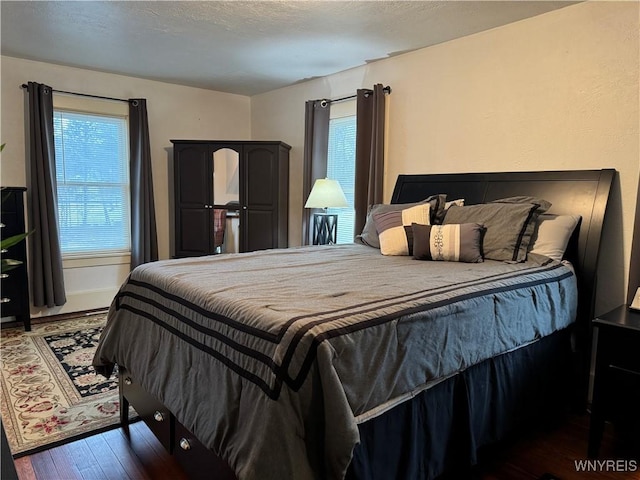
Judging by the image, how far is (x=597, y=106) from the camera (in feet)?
8.27

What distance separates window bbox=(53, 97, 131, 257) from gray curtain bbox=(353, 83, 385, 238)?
2476 mm

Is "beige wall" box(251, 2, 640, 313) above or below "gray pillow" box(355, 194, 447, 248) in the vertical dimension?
above

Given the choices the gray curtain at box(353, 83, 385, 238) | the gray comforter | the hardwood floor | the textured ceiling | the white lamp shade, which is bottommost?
the hardwood floor

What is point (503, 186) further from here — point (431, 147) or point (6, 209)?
point (6, 209)

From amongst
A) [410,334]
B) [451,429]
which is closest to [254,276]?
[410,334]

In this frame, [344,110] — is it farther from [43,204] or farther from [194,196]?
[43,204]

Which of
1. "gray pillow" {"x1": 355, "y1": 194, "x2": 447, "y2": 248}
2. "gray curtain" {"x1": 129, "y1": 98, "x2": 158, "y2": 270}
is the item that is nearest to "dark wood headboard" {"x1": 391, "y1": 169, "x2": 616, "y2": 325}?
"gray pillow" {"x1": 355, "y1": 194, "x2": 447, "y2": 248}

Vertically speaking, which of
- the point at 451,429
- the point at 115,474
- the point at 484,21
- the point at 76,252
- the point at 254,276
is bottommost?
the point at 115,474

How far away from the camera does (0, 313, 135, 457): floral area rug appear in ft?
7.16

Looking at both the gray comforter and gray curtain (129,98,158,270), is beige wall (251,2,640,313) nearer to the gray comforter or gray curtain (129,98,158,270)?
the gray comforter

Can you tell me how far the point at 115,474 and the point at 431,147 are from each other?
2.92 metres

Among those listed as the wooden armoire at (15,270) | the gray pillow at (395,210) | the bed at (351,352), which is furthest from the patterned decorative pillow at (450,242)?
the wooden armoire at (15,270)

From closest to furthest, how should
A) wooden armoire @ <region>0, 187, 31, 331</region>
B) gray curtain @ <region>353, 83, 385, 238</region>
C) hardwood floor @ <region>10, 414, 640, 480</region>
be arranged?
hardwood floor @ <region>10, 414, 640, 480</region> → wooden armoire @ <region>0, 187, 31, 331</region> → gray curtain @ <region>353, 83, 385, 238</region>

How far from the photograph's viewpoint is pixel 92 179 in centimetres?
436
